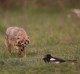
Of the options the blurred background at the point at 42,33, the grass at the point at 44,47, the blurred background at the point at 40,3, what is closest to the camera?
the grass at the point at 44,47

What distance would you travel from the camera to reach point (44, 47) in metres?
17.0

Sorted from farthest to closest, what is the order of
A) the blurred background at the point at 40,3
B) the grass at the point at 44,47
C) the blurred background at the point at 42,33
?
the blurred background at the point at 40,3 < the blurred background at the point at 42,33 < the grass at the point at 44,47

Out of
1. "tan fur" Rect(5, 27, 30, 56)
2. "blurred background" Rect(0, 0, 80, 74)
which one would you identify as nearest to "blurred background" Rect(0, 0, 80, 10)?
"blurred background" Rect(0, 0, 80, 74)

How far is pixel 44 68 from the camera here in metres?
12.8

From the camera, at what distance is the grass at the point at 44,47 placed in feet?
42.2

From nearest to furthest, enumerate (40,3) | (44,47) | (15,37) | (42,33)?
(15,37)
(44,47)
(42,33)
(40,3)

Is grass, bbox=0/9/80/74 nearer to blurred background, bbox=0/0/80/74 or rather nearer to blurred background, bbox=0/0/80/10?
blurred background, bbox=0/0/80/74

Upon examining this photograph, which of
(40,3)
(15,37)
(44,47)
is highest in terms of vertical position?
(40,3)

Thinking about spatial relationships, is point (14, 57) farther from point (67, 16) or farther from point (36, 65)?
point (67, 16)

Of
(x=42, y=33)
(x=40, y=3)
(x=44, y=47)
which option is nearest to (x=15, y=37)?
(x=44, y=47)

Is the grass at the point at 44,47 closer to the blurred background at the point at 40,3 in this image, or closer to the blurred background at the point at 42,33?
the blurred background at the point at 42,33

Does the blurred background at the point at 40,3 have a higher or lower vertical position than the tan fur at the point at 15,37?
higher

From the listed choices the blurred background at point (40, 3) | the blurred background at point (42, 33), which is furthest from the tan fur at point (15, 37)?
the blurred background at point (40, 3)

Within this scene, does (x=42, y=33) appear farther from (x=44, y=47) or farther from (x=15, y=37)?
(x=15, y=37)
